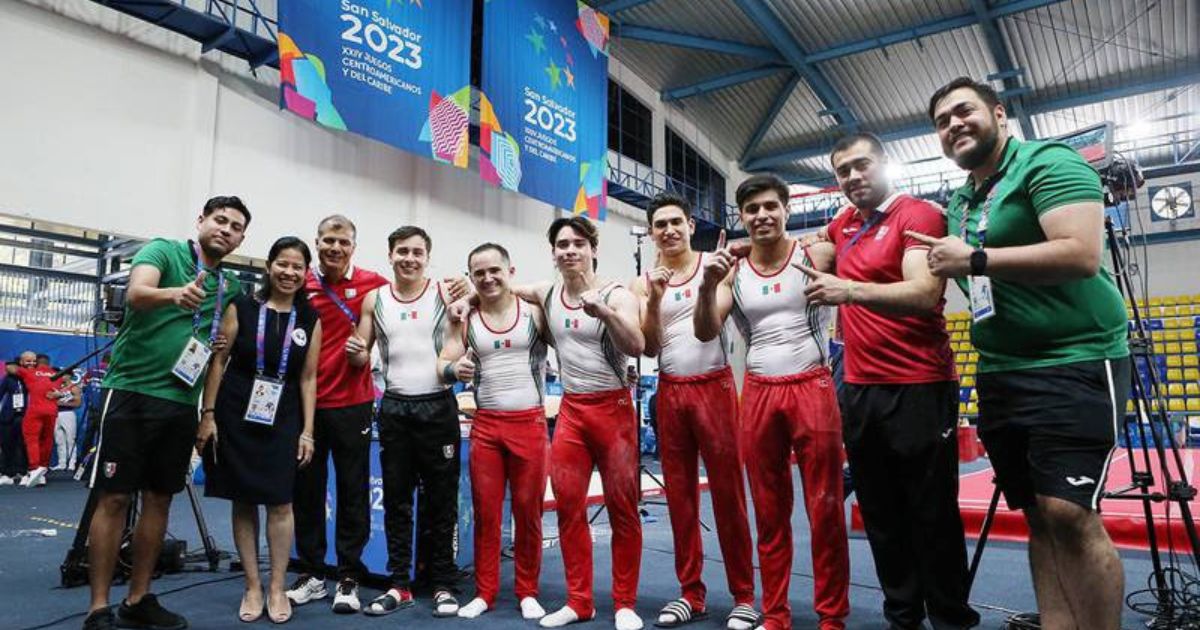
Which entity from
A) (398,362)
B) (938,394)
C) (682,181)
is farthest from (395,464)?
(682,181)

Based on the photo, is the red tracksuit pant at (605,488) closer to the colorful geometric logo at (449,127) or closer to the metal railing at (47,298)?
the colorful geometric logo at (449,127)

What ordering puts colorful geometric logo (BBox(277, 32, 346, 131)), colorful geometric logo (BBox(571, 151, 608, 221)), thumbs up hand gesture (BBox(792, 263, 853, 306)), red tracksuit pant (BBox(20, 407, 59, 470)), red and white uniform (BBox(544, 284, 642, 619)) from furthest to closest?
colorful geometric logo (BBox(571, 151, 608, 221)), red tracksuit pant (BBox(20, 407, 59, 470)), colorful geometric logo (BBox(277, 32, 346, 131)), red and white uniform (BBox(544, 284, 642, 619)), thumbs up hand gesture (BBox(792, 263, 853, 306))

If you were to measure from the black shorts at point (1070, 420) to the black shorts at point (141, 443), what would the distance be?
2.85 metres

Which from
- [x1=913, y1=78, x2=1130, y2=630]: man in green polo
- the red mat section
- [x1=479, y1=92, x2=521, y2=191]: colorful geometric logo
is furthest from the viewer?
[x1=479, y1=92, x2=521, y2=191]: colorful geometric logo

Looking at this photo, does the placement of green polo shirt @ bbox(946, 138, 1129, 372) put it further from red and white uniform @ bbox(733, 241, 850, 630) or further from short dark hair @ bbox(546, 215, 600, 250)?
short dark hair @ bbox(546, 215, 600, 250)

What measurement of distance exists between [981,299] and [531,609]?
2.08m

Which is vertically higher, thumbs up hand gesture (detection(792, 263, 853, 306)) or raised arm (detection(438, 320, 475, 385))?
thumbs up hand gesture (detection(792, 263, 853, 306))

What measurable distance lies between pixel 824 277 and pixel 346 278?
2341 mm

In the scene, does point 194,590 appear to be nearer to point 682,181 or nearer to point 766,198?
point 766,198

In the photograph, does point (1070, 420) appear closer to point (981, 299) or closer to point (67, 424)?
point (981, 299)

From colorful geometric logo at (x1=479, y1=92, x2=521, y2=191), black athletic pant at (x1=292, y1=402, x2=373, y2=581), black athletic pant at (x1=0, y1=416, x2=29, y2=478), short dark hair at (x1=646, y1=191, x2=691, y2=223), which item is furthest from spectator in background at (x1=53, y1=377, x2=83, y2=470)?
short dark hair at (x1=646, y1=191, x2=691, y2=223)

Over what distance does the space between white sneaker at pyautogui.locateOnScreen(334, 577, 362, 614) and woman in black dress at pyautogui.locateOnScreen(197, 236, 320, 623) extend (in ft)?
0.62

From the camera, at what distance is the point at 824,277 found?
207 centimetres

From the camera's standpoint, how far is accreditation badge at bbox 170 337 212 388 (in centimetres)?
273
